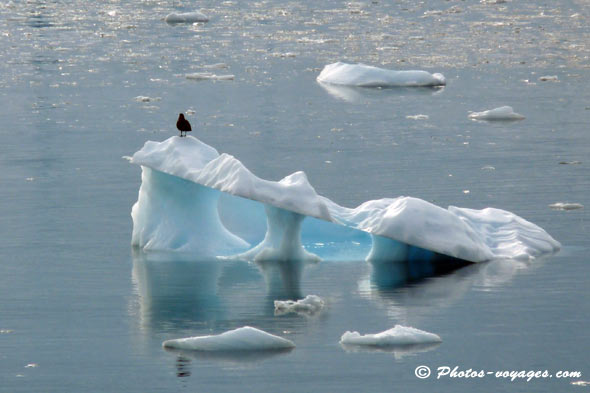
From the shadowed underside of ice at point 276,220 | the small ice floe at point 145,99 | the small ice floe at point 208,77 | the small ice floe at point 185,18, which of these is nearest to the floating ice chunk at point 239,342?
the shadowed underside of ice at point 276,220

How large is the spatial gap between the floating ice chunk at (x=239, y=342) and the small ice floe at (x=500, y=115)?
13070mm

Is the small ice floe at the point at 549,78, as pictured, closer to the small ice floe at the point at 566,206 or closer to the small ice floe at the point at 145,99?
the small ice floe at the point at 145,99

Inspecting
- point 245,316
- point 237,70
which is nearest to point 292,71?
point 237,70

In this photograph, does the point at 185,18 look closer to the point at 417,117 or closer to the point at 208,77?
the point at 208,77

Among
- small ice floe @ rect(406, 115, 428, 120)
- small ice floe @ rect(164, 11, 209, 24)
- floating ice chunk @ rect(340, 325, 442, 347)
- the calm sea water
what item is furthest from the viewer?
small ice floe @ rect(164, 11, 209, 24)

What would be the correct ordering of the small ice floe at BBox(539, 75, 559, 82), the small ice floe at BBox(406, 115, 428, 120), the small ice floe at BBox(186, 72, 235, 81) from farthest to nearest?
the small ice floe at BBox(186, 72, 235, 81) < the small ice floe at BBox(539, 75, 559, 82) < the small ice floe at BBox(406, 115, 428, 120)

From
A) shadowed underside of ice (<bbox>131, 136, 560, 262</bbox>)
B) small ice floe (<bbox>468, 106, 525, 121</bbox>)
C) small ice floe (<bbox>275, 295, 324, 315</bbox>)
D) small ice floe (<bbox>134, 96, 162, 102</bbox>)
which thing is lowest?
small ice floe (<bbox>275, 295, 324, 315</bbox>)

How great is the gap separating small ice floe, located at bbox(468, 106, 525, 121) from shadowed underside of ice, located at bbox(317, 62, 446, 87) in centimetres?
420

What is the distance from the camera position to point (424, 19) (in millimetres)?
42906

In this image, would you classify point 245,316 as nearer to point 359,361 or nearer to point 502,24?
point 359,361

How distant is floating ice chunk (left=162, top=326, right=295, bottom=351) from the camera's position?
10.6m

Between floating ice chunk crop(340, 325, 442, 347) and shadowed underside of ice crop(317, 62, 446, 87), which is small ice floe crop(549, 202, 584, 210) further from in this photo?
shadowed underside of ice crop(317, 62, 446, 87)

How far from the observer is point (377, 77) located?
27719mm

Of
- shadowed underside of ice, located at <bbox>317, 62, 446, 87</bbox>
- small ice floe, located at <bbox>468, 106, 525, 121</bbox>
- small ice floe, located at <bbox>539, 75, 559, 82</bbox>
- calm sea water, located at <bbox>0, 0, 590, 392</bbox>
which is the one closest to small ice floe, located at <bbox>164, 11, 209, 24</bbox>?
calm sea water, located at <bbox>0, 0, 590, 392</bbox>
